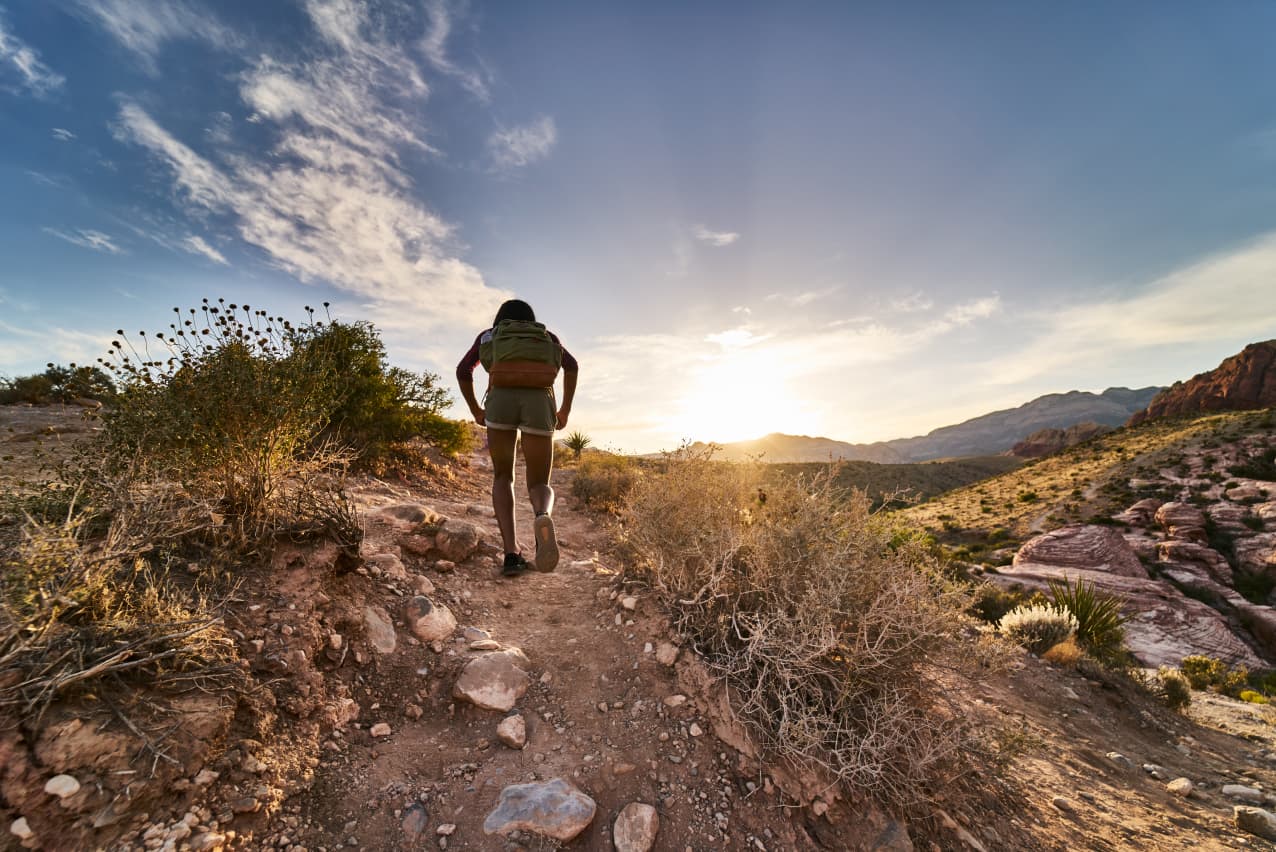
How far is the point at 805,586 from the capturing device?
260 cm

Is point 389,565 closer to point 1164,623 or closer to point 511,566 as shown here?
point 511,566

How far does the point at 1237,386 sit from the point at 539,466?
261 ft

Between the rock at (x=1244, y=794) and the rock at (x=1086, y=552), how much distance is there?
14334mm

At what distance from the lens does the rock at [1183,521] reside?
17.3 m

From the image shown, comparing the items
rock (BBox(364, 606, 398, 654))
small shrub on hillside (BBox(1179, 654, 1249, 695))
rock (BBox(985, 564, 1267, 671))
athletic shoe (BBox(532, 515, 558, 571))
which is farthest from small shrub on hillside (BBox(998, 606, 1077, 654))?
rock (BBox(364, 606, 398, 654))

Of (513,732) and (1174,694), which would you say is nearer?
(513,732)

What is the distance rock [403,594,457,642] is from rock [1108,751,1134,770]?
5.05 metres

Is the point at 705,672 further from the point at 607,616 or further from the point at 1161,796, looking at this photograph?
the point at 1161,796

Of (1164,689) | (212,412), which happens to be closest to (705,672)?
(212,412)

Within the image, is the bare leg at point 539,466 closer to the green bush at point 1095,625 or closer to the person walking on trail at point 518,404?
the person walking on trail at point 518,404

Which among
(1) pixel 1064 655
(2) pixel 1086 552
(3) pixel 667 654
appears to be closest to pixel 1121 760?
(1) pixel 1064 655

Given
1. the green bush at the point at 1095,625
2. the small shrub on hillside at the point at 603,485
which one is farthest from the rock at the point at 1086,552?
the small shrub on hillside at the point at 603,485

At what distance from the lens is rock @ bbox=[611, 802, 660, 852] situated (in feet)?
6.00

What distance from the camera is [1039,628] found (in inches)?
227
